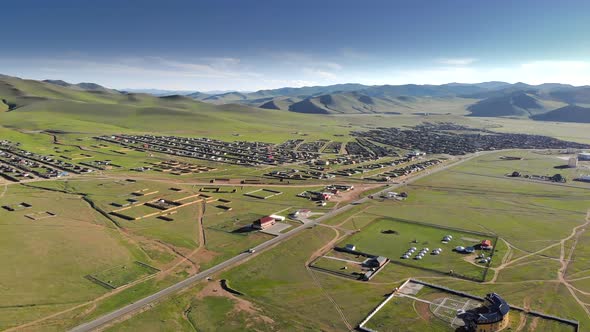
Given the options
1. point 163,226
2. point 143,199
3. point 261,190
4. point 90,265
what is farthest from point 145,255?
point 261,190

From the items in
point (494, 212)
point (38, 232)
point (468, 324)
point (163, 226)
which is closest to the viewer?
point (468, 324)

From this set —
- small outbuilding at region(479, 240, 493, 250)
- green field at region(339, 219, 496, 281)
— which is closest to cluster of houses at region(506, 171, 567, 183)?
green field at region(339, 219, 496, 281)

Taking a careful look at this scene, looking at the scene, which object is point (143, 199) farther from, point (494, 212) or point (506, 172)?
point (506, 172)

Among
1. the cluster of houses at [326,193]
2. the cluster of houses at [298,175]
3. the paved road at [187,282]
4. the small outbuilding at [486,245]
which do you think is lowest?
the paved road at [187,282]

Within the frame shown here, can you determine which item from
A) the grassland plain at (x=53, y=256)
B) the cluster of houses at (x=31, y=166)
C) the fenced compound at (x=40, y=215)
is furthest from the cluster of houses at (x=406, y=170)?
the cluster of houses at (x=31, y=166)

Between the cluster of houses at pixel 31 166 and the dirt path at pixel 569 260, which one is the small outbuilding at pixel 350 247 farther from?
the cluster of houses at pixel 31 166

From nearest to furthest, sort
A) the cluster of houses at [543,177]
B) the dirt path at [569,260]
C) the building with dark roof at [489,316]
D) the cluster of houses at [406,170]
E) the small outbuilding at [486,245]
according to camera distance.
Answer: the building with dark roof at [489,316], the dirt path at [569,260], the small outbuilding at [486,245], the cluster of houses at [543,177], the cluster of houses at [406,170]

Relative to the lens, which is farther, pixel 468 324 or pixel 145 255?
pixel 145 255
